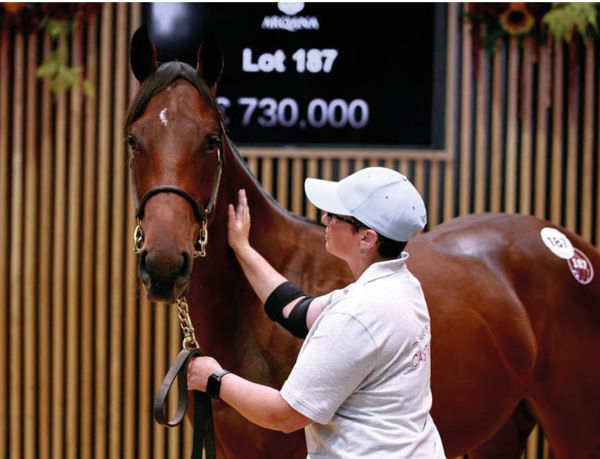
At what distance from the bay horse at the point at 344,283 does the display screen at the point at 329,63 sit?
0.98 m

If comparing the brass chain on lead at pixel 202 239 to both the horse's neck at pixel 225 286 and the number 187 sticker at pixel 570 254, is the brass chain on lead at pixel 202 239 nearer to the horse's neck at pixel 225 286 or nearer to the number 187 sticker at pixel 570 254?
the horse's neck at pixel 225 286

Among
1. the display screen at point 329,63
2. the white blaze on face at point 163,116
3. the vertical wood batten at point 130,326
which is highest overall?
the display screen at point 329,63

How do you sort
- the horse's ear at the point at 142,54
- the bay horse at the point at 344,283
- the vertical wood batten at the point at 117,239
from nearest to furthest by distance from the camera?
the bay horse at the point at 344,283
the horse's ear at the point at 142,54
the vertical wood batten at the point at 117,239

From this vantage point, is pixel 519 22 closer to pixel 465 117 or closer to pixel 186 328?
pixel 465 117

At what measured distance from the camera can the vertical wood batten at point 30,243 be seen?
3.75m

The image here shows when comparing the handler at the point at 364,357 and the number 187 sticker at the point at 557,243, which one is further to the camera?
the number 187 sticker at the point at 557,243

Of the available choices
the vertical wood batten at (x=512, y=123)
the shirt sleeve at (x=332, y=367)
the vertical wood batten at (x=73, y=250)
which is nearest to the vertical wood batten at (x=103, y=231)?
the vertical wood batten at (x=73, y=250)

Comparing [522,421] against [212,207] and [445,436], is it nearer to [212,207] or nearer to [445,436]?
[445,436]

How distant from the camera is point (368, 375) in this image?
129 cm

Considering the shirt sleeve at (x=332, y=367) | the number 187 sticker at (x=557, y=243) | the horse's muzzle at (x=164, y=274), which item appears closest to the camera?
the shirt sleeve at (x=332, y=367)

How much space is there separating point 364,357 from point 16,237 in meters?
3.06

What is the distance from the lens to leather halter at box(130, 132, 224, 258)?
5.35 feet

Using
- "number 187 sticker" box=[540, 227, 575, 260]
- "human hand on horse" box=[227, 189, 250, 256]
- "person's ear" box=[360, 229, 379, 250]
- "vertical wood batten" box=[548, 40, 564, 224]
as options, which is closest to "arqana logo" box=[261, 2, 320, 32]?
"vertical wood batten" box=[548, 40, 564, 224]

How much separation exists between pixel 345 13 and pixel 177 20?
91 centimetres
